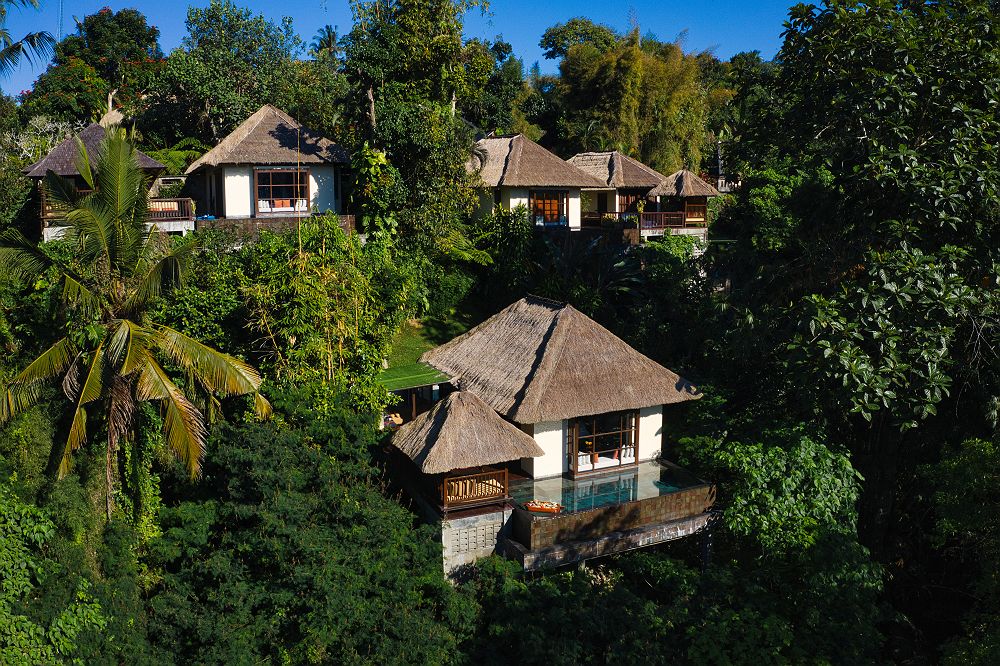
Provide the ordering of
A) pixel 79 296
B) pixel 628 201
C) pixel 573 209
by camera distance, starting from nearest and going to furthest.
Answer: pixel 79 296
pixel 573 209
pixel 628 201

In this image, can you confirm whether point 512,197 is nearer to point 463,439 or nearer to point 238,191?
point 238,191

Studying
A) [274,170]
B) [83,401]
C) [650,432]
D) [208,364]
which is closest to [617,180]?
[274,170]

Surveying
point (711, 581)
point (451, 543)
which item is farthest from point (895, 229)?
point (451, 543)

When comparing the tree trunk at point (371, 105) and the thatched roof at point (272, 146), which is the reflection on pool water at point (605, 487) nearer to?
the thatched roof at point (272, 146)

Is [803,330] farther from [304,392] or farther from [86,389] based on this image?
[86,389]

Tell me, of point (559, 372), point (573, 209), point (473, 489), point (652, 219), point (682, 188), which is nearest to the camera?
point (473, 489)

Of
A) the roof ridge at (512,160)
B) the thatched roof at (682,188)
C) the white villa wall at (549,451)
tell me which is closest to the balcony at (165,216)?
the roof ridge at (512,160)

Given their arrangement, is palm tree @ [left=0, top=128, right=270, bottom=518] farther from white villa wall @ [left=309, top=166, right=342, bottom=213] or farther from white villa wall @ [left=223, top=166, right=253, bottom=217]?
white villa wall @ [left=309, top=166, right=342, bottom=213]
